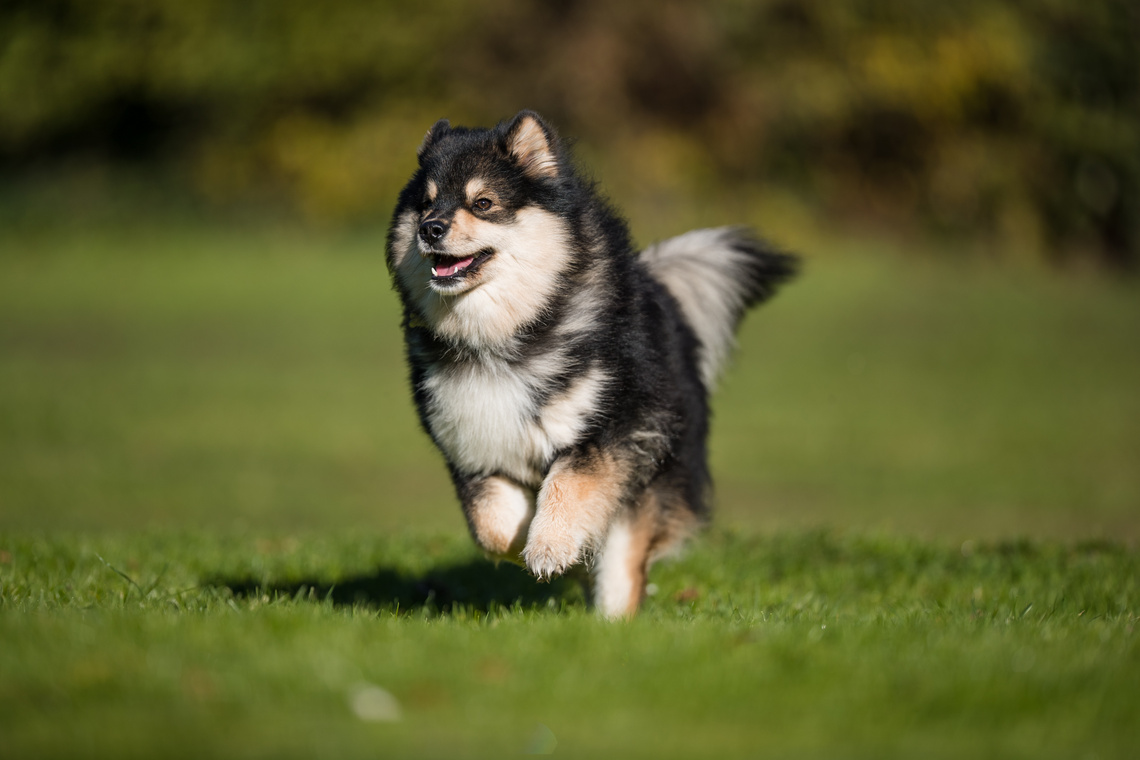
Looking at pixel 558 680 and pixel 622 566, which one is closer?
pixel 558 680

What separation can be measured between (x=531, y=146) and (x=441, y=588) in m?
2.62

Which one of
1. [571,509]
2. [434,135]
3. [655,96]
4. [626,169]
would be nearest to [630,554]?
[571,509]

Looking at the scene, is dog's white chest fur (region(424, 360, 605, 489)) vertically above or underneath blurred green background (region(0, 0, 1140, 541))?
underneath

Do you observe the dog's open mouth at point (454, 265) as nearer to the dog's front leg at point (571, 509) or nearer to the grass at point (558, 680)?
the dog's front leg at point (571, 509)

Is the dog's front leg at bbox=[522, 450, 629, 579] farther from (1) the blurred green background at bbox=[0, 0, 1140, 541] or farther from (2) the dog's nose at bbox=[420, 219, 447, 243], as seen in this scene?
(1) the blurred green background at bbox=[0, 0, 1140, 541]

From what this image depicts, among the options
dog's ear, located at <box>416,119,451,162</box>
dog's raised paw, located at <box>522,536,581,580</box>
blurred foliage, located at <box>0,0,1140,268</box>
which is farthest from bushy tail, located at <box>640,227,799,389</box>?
blurred foliage, located at <box>0,0,1140,268</box>

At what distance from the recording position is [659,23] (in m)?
29.8

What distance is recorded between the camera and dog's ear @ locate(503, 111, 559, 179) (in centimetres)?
512

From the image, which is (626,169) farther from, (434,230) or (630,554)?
(434,230)

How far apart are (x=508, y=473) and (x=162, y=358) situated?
14.8m

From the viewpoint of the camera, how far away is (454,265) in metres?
4.96

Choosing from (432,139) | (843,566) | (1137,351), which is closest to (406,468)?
(843,566)

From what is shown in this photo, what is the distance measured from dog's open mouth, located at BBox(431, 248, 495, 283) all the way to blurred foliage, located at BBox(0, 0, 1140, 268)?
77.1 feet

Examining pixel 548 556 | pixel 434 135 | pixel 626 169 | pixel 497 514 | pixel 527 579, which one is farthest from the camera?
pixel 626 169
